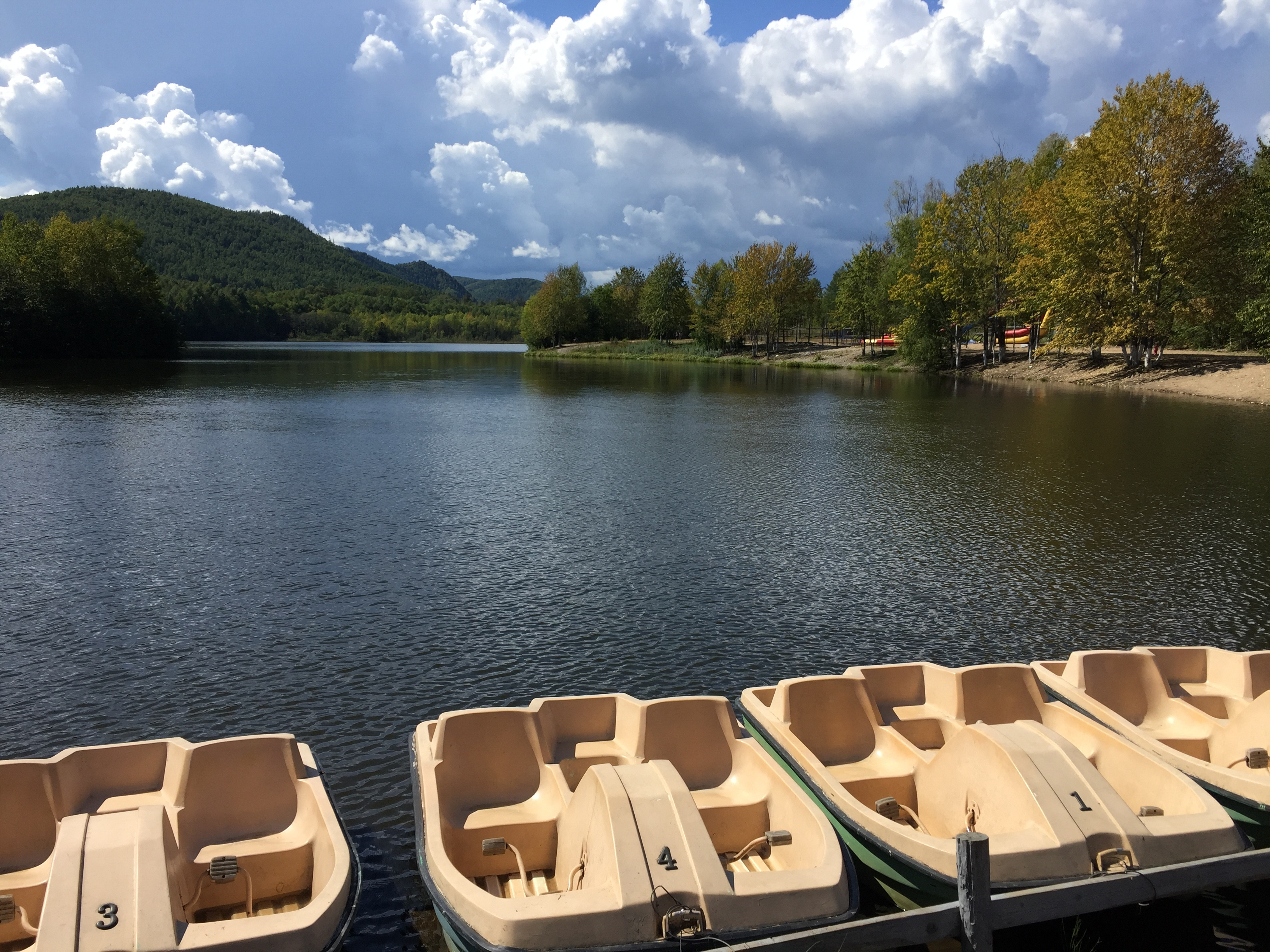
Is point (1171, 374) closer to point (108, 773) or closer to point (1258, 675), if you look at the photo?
point (1258, 675)

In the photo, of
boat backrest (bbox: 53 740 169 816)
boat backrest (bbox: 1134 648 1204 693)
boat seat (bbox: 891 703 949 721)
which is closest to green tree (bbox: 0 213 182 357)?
boat backrest (bbox: 53 740 169 816)

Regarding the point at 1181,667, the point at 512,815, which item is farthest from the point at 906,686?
the point at 512,815

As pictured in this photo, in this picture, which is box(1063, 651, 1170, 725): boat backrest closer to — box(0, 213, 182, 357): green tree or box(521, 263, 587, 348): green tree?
box(0, 213, 182, 357): green tree

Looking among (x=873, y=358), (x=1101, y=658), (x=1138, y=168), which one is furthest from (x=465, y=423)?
(x=873, y=358)

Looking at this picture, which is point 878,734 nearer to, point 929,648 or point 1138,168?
point 929,648

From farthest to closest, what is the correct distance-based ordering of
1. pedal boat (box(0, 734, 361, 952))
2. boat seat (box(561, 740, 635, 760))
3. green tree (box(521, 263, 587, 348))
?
green tree (box(521, 263, 587, 348))
boat seat (box(561, 740, 635, 760))
pedal boat (box(0, 734, 361, 952))

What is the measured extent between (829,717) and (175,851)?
6.00 meters

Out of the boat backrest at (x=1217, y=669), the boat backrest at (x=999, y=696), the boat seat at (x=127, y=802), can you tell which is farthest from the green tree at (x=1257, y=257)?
the boat seat at (x=127, y=802)

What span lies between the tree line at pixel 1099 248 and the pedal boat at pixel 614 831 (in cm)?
5391

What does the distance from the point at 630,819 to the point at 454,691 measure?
5745 millimetres

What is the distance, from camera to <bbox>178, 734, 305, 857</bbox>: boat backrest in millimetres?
7195

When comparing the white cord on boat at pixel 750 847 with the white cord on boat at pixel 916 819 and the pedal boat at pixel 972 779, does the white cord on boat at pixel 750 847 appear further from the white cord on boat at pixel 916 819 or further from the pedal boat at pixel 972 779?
the white cord on boat at pixel 916 819

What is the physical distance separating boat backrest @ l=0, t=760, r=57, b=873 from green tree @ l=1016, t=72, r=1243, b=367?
5981 centimetres

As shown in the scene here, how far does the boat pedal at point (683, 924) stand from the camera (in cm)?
548
